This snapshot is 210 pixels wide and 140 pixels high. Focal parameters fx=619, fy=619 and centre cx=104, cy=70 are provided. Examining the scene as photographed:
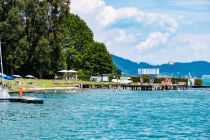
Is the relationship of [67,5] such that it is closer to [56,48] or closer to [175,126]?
A: [56,48]

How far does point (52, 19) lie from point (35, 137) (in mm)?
95535

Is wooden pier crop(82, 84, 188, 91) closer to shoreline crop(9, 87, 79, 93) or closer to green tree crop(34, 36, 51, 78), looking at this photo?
green tree crop(34, 36, 51, 78)

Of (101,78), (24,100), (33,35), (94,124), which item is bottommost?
(94,124)

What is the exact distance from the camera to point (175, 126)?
59.3 m

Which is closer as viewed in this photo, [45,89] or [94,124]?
[94,124]

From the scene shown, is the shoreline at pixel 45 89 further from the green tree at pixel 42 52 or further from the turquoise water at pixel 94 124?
the turquoise water at pixel 94 124

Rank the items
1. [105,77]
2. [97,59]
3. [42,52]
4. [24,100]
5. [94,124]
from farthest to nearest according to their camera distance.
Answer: [105,77]
[97,59]
[42,52]
[24,100]
[94,124]

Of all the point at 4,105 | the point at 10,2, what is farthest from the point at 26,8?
the point at 4,105

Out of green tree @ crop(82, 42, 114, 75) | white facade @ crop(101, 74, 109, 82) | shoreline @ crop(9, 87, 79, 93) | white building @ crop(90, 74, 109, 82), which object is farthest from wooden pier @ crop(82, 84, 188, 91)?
shoreline @ crop(9, 87, 79, 93)

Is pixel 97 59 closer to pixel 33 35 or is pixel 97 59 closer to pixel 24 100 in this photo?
pixel 33 35

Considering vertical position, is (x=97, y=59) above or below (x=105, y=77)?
above

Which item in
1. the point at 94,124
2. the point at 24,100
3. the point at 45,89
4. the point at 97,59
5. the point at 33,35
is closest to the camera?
the point at 94,124

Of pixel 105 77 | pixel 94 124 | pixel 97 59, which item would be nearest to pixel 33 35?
pixel 97 59

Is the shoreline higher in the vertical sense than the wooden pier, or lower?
lower
